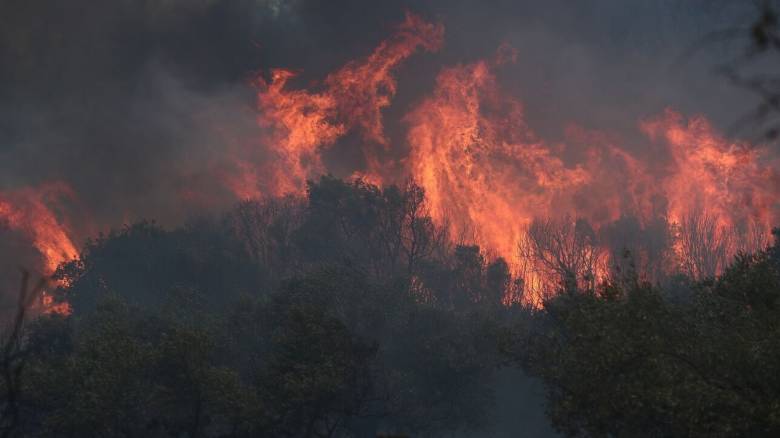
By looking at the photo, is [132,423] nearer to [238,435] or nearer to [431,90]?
[238,435]

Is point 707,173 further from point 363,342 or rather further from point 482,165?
point 363,342

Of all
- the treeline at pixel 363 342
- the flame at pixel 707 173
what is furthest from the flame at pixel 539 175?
the treeline at pixel 363 342

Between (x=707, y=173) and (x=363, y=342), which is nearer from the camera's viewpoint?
(x=363, y=342)

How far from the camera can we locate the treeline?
84.2ft

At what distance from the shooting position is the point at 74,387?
4594cm

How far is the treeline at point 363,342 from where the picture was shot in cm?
2567

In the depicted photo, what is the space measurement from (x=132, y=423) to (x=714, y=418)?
4141cm

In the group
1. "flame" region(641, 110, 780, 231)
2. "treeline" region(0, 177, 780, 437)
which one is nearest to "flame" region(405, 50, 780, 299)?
"flame" region(641, 110, 780, 231)

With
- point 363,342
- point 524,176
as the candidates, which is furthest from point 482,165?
point 363,342

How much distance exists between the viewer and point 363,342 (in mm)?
Result: 53406

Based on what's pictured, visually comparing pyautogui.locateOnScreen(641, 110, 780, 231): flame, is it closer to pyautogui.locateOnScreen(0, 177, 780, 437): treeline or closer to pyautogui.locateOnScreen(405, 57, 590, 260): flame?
pyautogui.locateOnScreen(405, 57, 590, 260): flame

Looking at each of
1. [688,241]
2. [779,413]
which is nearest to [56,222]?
[688,241]

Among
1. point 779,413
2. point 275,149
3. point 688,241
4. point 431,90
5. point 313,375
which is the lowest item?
point 779,413

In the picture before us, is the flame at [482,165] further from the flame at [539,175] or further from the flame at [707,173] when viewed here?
the flame at [707,173]
